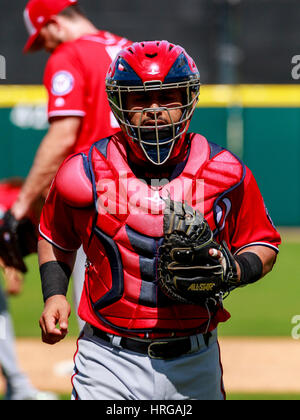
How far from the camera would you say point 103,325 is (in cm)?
261

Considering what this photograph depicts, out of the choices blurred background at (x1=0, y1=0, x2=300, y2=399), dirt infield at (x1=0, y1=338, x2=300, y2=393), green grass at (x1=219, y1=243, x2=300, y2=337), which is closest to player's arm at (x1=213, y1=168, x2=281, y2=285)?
dirt infield at (x1=0, y1=338, x2=300, y2=393)

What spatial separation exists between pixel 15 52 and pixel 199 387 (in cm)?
989

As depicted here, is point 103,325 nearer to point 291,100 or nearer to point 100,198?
point 100,198

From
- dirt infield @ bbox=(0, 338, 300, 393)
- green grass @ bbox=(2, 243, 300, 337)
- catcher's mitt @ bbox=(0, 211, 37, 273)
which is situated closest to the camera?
catcher's mitt @ bbox=(0, 211, 37, 273)

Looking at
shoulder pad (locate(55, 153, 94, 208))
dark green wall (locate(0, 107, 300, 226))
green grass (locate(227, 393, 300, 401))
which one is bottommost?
green grass (locate(227, 393, 300, 401))

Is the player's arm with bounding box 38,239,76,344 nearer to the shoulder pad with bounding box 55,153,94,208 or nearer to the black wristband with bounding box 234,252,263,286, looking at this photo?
the shoulder pad with bounding box 55,153,94,208

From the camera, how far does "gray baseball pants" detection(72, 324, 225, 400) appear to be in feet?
8.48

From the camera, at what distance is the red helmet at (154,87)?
256 centimetres

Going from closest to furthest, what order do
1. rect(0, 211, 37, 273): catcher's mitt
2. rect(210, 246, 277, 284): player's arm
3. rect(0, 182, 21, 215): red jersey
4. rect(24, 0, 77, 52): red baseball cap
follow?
rect(210, 246, 277, 284): player's arm, rect(0, 211, 37, 273): catcher's mitt, rect(24, 0, 77, 52): red baseball cap, rect(0, 182, 21, 215): red jersey

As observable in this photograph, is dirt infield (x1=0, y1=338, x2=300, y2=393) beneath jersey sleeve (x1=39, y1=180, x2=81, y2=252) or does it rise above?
beneath

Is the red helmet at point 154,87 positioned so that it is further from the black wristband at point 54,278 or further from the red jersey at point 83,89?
the red jersey at point 83,89

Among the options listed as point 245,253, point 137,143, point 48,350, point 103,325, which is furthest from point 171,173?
point 48,350

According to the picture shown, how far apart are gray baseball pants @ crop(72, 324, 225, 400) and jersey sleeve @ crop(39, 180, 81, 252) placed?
1.15ft

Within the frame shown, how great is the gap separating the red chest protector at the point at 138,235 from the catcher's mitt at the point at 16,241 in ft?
4.05
